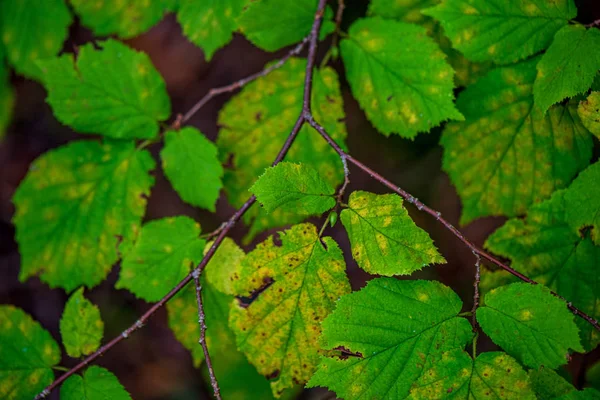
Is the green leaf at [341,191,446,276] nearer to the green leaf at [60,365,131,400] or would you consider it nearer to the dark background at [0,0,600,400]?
the green leaf at [60,365,131,400]

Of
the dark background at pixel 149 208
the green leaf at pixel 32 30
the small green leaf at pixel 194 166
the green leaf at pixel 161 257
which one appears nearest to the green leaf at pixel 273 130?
the small green leaf at pixel 194 166

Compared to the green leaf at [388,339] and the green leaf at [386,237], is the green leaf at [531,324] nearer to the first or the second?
the green leaf at [388,339]

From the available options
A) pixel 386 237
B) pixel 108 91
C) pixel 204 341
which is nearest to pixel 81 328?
pixel 204 341

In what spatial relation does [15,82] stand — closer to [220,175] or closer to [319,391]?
[220,175]

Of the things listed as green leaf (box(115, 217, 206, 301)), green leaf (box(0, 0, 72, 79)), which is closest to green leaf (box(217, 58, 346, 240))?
green leaf (box(115, 217, 206, 301))

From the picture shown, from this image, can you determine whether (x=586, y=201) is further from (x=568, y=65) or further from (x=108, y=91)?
(x=108, y=91)

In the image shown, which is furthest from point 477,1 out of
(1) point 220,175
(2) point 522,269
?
(1) point 220,175
